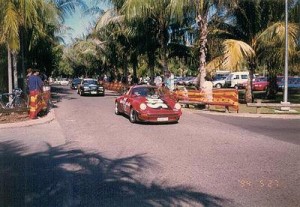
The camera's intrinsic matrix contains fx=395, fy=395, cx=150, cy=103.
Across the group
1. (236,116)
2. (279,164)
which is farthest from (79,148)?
(236,116)

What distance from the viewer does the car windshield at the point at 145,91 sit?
1487 cm

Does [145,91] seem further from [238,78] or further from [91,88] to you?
[238,78]

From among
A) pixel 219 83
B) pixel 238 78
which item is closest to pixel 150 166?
pixel 238 78

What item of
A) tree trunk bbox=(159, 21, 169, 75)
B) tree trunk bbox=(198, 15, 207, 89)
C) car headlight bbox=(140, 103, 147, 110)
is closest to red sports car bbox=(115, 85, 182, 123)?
car headlight bbox=(140, 103, 147, 110)

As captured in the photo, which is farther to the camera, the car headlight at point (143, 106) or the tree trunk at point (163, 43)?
the tree trunk at point (163, 43)

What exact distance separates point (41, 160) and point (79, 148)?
135cm

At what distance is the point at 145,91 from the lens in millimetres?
15055

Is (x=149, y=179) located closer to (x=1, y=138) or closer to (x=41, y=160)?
(x=41, y=160)

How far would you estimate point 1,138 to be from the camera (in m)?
11.1

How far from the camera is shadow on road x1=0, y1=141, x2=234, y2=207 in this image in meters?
5.42

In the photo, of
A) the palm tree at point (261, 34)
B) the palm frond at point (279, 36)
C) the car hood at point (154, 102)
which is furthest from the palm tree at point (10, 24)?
the palm frond at point (279, 36)

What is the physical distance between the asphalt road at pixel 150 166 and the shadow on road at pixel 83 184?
0.05 feet

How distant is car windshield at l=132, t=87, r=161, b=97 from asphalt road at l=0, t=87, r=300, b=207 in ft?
7.38

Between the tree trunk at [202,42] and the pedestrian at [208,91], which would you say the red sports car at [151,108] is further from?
the tree trunk at [202,42]
